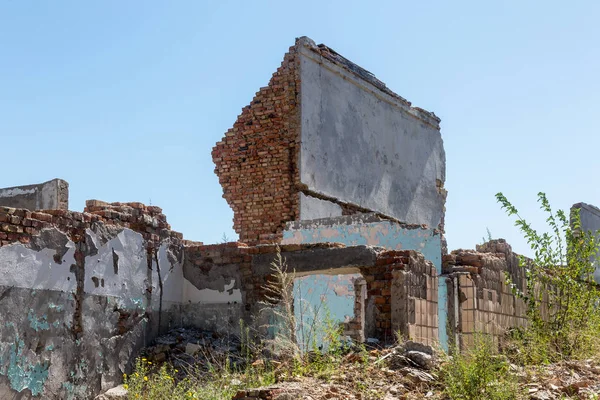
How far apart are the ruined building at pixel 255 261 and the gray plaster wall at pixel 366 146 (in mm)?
45

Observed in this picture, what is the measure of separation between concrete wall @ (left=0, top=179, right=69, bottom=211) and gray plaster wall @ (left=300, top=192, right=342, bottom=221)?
4575 millimetres

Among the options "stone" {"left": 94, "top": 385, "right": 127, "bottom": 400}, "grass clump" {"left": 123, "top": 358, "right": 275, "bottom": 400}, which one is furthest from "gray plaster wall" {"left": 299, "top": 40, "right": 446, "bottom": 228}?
"stone" {"left": 94, "top": 385, "right": 127, "bottom": 400}

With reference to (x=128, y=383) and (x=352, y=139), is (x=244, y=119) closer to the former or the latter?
(x=352, y=139)

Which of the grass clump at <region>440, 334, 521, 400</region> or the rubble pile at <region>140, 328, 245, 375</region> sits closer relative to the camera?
the grass clump at <region>440, 334, 521, 400</region>

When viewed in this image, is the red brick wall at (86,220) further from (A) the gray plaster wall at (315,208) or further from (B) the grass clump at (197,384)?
(A) the gray plaster wall at (315,208)

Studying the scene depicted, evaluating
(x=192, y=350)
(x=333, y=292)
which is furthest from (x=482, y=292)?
(x=192, y=350)

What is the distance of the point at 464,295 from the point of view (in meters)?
11.5

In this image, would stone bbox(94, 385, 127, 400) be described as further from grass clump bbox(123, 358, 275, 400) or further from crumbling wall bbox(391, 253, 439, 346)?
crumbling wall bbox(391, 253, 439, 346)

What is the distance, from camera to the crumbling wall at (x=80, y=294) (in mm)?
7730

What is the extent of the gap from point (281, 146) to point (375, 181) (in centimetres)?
315

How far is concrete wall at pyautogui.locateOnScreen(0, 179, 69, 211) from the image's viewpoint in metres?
15.0

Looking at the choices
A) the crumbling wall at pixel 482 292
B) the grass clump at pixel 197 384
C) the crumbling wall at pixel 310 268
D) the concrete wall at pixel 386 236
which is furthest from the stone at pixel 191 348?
the crumbling wall at pixel 482 292

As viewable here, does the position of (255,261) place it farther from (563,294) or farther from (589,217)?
(589,217)

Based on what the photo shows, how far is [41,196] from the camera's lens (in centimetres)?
1523
